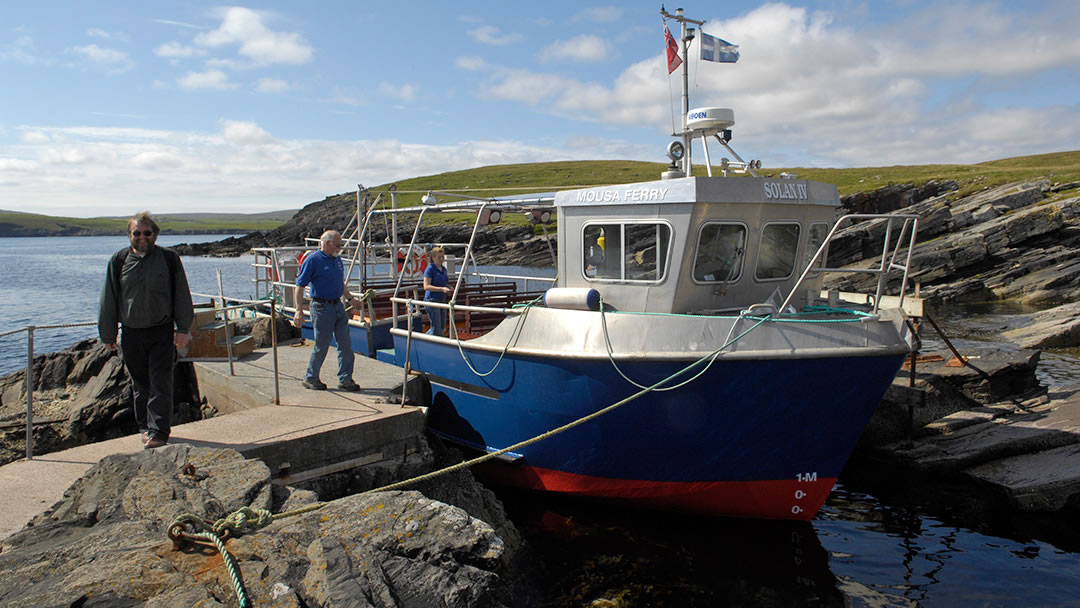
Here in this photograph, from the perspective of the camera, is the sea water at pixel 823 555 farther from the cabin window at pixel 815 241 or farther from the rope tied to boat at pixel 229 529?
the cabin window at pixel 815 241

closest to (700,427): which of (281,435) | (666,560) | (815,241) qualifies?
(666,560)

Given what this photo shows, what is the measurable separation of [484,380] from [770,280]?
11.1ft

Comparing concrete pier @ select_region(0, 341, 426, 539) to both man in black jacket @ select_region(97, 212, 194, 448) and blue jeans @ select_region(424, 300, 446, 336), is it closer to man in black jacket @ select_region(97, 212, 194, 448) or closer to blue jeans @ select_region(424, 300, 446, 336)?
man in black jacket @ select_region(97, 212, 194, 448)

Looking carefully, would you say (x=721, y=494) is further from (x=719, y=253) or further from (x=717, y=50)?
(x=717, y=50)

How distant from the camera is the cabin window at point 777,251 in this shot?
7769 mm

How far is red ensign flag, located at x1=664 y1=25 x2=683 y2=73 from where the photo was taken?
8.51 m

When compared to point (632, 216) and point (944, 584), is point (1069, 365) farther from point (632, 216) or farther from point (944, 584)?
point (632, 216)

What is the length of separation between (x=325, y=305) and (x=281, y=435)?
1905 millimetres

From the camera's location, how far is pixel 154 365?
238 inches

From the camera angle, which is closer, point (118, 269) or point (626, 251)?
point (118, 269)

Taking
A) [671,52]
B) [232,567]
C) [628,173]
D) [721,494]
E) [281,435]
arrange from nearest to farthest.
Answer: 1. [232,567]
2. [281,435]
3. [721,494]
4. [671,52]
5. [628,173]

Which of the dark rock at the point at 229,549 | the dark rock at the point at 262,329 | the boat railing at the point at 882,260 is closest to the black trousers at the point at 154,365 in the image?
the dark rock at the point at 229,549

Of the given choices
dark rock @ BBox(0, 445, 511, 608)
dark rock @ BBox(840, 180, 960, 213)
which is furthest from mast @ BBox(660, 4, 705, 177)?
dark rock @ BBox(840, 180, 960, 213)

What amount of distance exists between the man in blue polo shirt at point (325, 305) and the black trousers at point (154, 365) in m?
1.69
